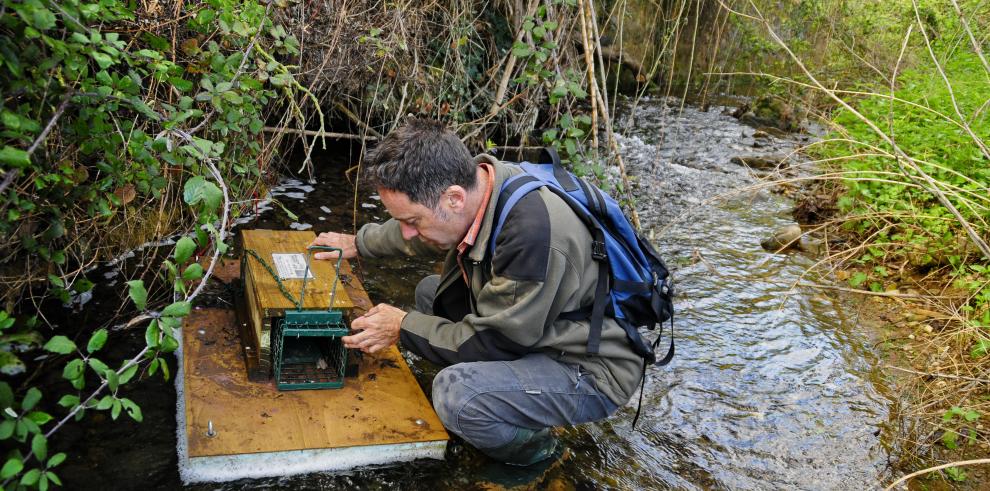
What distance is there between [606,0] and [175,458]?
9469 mm

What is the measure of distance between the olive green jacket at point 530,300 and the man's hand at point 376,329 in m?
0.07

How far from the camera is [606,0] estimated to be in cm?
1070

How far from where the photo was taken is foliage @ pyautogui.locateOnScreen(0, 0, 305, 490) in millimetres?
2057

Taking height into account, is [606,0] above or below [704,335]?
above

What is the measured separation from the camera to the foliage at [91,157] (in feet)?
6.75

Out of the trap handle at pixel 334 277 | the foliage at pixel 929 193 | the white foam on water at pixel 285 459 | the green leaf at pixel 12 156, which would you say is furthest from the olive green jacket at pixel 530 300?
the foliage at pixel 929 193

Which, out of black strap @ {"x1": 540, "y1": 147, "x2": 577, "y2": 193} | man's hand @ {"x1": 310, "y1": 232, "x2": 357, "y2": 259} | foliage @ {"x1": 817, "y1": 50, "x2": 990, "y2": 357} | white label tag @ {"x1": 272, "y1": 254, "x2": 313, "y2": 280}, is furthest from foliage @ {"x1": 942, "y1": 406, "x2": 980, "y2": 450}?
white label tag @ {"x1": 272, "y1": 254, "x2": 313, "y2": 280}

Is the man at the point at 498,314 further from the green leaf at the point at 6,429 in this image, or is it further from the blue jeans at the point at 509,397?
the green leaf at the point at 6,429

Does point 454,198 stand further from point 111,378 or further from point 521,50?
point 521,50

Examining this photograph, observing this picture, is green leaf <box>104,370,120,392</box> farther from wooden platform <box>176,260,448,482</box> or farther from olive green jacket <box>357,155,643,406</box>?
olive green jacket <box>357,155,643,406</box>

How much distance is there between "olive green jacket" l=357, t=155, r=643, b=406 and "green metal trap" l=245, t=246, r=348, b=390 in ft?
1.10

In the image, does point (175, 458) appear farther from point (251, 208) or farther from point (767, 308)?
point (767, 308)

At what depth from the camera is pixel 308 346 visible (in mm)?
3525

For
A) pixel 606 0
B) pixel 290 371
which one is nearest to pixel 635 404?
pixel 290 371
